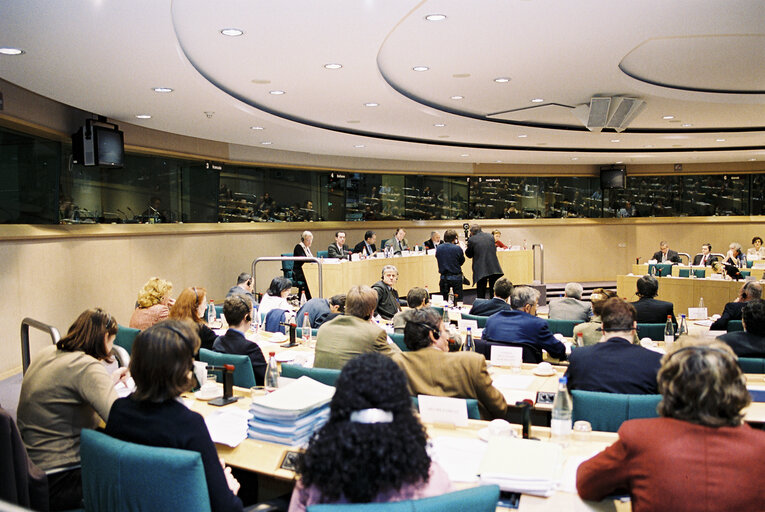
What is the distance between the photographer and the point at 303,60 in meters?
6.60

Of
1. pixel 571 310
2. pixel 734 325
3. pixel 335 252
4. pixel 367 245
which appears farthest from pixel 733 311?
pixel 367 245

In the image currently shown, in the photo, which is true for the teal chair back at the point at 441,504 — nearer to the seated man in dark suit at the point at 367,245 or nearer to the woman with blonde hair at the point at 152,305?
the woman with blonde hair at the point at 152,305

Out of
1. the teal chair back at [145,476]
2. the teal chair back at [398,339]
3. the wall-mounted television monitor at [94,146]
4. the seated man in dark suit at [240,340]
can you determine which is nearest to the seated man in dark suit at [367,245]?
Result: the wall-mounted television monitor at [94,146]

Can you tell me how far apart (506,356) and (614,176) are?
14533mm

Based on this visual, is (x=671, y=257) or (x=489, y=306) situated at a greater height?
(x=671, y=257)

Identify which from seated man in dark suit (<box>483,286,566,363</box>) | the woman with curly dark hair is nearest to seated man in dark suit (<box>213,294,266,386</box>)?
seated man in dark suit (<box>483,286,566,363</box>)

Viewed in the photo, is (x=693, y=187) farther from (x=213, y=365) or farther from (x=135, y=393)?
(x=135, y=393)

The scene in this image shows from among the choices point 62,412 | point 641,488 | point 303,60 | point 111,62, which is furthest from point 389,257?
point 641,488

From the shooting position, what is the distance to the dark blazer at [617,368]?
3500 mm

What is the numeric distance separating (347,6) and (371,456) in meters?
3.97

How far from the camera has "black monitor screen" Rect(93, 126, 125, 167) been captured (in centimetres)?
862

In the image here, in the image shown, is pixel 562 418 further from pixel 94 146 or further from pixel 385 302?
pixel 94 146

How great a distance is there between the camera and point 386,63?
23.7ft

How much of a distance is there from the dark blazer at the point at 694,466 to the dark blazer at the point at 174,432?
1.46 metres
